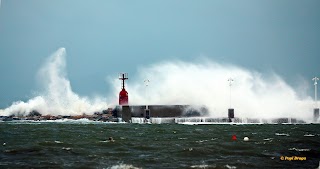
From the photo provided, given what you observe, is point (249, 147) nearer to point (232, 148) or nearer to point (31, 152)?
point (232, 148)

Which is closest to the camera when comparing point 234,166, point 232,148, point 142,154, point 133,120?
point 234,166

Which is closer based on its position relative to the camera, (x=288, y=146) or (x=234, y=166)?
(x=234, y=166)

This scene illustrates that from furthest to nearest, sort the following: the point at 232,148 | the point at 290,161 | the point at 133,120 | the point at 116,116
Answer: the point at 116,116
the point at 133,120
the point at 232,148
the point at 290,161

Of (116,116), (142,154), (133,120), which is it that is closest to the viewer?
(142,154)

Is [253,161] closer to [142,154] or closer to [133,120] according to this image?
[142,154]

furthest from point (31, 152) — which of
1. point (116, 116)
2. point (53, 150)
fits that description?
point (116, 116)

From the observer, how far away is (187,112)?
114000mm

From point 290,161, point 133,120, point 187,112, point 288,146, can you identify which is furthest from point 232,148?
point 187,112

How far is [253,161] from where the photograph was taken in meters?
26.5

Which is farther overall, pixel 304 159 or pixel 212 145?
pixel 212 145

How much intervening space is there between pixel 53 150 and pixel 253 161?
45.1 feet

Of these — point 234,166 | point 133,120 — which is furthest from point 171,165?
point 133,120

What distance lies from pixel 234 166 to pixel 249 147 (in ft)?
31.3

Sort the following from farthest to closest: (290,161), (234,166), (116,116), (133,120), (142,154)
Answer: (116,116)
(133,120)
(142,154)
(290,161)
(234,166)
